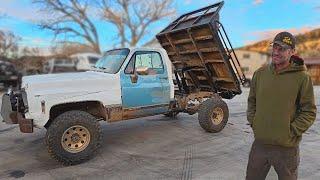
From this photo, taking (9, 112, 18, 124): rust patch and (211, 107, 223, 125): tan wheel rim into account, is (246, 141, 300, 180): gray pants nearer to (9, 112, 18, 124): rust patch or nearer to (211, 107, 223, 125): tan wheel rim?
(9, 112, 18, 124): rust patch

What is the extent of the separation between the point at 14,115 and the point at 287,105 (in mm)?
5055

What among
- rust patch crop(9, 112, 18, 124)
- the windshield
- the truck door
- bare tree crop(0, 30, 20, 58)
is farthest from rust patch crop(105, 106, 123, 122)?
bare tree crop(0, 30, 20, 58)

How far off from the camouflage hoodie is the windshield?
445 centimetres

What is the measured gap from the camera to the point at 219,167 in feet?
20.7

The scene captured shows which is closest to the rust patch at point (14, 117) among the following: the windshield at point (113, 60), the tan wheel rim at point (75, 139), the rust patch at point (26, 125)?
the rust patch at point (26, 125)

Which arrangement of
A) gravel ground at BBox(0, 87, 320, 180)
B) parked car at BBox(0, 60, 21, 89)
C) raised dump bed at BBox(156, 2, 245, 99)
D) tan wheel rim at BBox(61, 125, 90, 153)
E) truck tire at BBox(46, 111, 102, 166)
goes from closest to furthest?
gravel ground at BBox(0, 87, 320, 180), truck tire at BBox(46, 111, 102, 166), tan wheel rim at BBox(61, 125, 90, 153), raised dump bed at BBox(156, 2, 245, 99), parked car at BBox(0, 60, 21, 89)

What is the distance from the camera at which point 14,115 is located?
7.13m

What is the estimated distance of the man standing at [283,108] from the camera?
3.59 metres

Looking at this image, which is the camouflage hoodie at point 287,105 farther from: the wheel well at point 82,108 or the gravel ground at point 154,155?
the wheel well at point 82,108

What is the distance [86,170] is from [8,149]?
7.28ft

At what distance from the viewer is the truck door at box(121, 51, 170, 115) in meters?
7.74

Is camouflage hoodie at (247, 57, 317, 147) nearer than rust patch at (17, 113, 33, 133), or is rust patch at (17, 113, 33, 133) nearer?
camouflage hoodie at (247, 57, 317, 147)

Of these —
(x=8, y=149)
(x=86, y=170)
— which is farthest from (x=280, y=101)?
(x=8, y=149)

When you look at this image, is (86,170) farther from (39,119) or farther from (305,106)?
(305,106)
